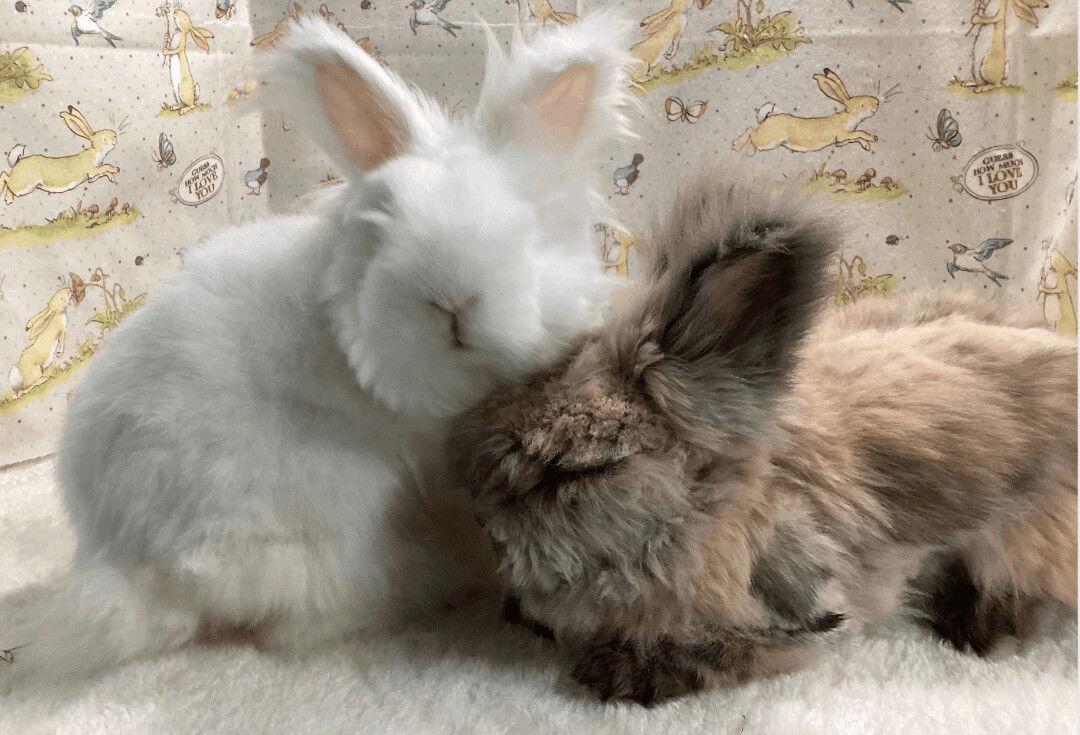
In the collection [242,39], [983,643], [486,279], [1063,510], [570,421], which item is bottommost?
[983,643]

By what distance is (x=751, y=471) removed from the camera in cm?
71

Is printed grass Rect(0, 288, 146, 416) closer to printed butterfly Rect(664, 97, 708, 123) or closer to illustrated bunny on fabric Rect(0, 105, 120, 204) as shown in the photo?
illustrated bunny on fabric Rect(0, 105, 120, 204)

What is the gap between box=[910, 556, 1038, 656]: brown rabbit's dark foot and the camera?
80cm

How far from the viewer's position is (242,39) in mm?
1441

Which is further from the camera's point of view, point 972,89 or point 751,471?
point 972,89

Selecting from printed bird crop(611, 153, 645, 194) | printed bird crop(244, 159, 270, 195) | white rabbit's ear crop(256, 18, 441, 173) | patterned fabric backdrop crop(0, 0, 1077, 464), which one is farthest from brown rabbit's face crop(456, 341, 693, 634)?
printed bird crop(244, 159, 270, 195)

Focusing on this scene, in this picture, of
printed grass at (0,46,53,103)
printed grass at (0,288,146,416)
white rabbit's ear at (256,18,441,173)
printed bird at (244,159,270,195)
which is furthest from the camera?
printed bird at (244,159,270,195)

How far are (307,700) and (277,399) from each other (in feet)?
0.81

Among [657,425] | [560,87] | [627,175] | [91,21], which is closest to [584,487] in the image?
[657,425]

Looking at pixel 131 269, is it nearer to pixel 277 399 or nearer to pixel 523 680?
pixel 277 399

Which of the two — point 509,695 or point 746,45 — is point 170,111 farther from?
point 509,695

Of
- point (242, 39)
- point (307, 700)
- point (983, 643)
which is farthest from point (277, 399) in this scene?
point (242, 39)

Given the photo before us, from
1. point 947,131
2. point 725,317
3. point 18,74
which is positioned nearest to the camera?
point 725,317

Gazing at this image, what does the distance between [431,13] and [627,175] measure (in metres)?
0.38
